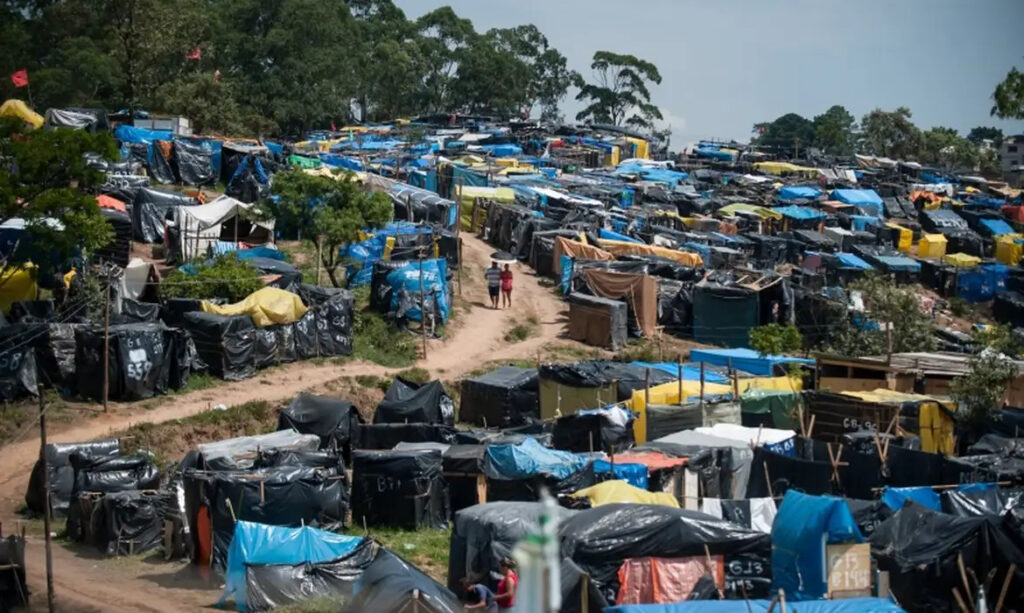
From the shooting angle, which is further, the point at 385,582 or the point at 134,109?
the point at 134,109

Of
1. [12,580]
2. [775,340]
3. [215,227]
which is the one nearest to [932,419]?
[775,340]

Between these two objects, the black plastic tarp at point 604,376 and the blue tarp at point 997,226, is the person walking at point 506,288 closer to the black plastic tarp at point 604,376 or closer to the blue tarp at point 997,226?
the black plastic tarp at point 604,376

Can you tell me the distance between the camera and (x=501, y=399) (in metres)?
25.6

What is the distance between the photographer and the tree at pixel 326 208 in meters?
30.0

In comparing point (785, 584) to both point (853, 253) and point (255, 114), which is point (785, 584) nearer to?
point (853, 253)

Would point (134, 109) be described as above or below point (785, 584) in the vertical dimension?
above

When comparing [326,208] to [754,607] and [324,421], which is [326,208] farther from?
[754,607]

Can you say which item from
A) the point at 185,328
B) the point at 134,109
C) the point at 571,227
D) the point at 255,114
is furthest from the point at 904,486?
the point at 255,114

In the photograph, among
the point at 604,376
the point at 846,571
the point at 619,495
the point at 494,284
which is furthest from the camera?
the point at 494,284

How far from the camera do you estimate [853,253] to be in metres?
47.4

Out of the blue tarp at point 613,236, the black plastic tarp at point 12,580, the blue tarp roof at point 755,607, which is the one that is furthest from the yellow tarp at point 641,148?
the blue tarp roof at point 755,607

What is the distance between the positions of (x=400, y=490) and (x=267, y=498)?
2223mm

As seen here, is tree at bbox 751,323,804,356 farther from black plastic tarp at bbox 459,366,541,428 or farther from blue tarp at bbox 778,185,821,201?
blue tarp at bbox 778,185,821,201

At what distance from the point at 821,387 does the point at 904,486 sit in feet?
22.7
